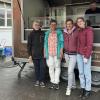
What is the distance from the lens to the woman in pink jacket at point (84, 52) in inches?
255

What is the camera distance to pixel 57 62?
24.0 ft

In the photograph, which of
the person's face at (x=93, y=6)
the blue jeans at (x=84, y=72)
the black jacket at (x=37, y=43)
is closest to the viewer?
the blue jeans at (x=84, y=72)

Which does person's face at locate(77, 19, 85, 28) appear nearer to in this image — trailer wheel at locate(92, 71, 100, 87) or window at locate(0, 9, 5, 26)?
trailer wheel at locate(92, 71, 100, 87)

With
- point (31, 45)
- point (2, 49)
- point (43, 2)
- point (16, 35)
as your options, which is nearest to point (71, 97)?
point (31, 45)

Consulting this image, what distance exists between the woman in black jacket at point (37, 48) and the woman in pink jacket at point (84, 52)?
1.25m

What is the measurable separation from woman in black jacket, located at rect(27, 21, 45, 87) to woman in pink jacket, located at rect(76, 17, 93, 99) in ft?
4.12

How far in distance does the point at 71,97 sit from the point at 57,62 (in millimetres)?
927

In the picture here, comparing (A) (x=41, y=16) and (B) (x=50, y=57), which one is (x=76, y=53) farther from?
(A) (x=41, y=16)

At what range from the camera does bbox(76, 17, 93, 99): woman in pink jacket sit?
6.48 m

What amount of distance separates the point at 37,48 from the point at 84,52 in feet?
4.98

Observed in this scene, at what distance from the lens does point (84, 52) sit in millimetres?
6527

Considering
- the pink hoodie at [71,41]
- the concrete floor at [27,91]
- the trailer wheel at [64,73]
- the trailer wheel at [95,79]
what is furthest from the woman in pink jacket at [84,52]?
the trailer wheel at [64,73]

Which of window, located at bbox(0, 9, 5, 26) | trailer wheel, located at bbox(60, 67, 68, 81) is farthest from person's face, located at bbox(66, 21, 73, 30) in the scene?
window, located at bbox(0, 9, 5, 26)

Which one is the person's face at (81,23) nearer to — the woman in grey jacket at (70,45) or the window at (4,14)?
the woman in grey jacket at (70,45)
